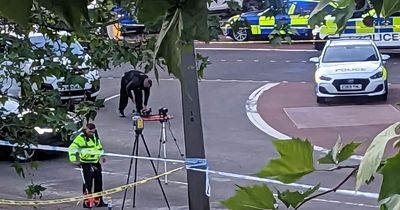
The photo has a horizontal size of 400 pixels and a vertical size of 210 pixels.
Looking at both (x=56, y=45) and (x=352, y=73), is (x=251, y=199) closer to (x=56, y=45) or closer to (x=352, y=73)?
(x=56, y=45)

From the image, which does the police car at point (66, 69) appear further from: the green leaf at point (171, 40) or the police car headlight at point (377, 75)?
the police car headlight at point (377, 75)

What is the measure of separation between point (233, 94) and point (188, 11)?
1843cm

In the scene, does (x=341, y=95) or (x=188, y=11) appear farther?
(x=341, y=95)

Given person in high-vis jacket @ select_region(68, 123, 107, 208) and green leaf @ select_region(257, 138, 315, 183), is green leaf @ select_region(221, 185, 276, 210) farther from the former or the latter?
person in high-vis jacket @ select_region(68, 123, 107, 208)

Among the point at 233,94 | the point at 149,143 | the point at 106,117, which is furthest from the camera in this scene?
the point at 233,94

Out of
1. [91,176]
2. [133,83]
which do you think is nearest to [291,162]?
[91,176]

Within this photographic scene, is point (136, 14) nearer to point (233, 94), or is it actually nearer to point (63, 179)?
point (63, 179)

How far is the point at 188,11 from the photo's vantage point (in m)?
0.82

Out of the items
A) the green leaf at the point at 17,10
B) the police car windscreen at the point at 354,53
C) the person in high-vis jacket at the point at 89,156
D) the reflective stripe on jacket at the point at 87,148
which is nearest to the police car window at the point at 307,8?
the green leaf at the point at 17,10

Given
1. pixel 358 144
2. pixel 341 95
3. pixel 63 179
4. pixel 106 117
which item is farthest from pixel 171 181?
pixel 358 144

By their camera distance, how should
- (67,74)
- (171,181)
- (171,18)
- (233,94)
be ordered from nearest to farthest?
(171,18) → (67,74) → (171,181) → (233,94)

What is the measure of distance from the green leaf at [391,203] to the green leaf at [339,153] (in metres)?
0.19

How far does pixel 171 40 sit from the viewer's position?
81cm

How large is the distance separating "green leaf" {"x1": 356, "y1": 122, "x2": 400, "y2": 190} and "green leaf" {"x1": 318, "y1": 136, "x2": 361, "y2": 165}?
103 mm
